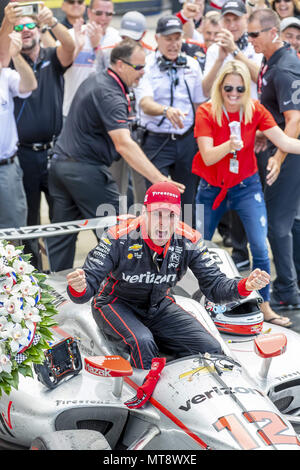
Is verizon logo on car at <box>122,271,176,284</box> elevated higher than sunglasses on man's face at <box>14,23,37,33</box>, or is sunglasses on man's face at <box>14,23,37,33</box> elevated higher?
sunglasses on man's face at <box>14,23,37,33</box>

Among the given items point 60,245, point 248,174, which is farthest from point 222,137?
point 60,245

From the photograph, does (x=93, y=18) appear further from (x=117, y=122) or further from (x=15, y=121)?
(x=117, y=122)

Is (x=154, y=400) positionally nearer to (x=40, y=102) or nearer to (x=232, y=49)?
(x=40, y=102)

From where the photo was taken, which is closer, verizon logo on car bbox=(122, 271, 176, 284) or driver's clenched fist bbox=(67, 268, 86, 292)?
driver's clenched fist bbox=(67, 268, 86, 292)

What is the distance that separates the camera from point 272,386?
13.6ft

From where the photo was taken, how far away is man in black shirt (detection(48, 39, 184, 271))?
5586 mm

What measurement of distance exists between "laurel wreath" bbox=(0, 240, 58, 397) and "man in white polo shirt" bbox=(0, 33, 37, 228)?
2175mm

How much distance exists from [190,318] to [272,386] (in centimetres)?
60

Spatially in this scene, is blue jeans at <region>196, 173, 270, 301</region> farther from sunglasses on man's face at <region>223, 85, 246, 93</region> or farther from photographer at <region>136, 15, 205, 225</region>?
photographer at <region>136, 15, 205, 225</region>

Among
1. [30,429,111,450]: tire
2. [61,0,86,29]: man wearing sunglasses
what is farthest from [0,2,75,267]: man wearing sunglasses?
[30,429,111,450]: tire

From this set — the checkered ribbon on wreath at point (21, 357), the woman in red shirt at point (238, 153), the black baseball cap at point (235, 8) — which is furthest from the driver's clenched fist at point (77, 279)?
the black baseball cap at point (235, 8)

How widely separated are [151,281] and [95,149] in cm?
198

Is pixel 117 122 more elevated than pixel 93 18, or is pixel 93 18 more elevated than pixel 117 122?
pixel 93 18

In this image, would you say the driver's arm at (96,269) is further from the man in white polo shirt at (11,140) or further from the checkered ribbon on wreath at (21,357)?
the man in white polo shirt at (11,140)
